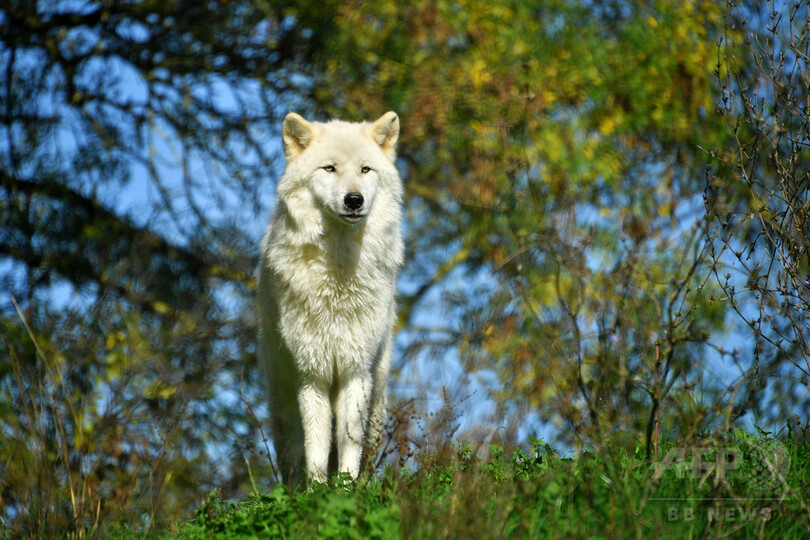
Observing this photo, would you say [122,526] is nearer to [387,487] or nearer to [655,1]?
[387,487]

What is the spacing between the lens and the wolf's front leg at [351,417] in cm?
534

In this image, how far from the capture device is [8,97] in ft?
37.7

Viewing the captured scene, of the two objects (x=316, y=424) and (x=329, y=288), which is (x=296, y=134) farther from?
(x=316, y=424)

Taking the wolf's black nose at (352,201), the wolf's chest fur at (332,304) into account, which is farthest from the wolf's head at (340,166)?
the wolf's chest fur at (332,304)

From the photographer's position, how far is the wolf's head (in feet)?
17.8

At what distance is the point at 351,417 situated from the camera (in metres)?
5.42

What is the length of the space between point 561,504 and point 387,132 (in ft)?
10.9

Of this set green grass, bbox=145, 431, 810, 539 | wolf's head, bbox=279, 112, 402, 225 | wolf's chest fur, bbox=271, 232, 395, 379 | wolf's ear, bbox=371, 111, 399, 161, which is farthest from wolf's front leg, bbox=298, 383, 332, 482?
wolf's ear, bbox=371, 111, 399, 161

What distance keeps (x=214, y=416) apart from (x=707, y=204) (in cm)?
850

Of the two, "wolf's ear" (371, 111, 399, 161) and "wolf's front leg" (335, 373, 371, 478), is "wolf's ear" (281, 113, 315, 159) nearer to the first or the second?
"wolf's ear" (371, 111, 399, 161)

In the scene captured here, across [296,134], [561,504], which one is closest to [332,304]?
[296,134]

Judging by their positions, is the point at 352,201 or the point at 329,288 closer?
the point at 352,201

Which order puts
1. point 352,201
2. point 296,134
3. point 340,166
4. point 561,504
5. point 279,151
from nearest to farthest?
1. point 561,504
2. point 352,201
3. point 340,166
4. point 296,134
5. point 279,151

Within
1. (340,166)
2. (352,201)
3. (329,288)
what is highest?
(340,166)
